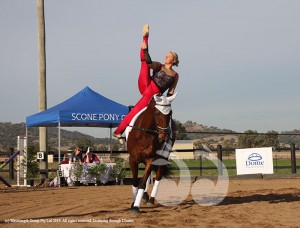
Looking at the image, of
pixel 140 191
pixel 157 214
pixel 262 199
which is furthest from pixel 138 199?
pixel 262 199

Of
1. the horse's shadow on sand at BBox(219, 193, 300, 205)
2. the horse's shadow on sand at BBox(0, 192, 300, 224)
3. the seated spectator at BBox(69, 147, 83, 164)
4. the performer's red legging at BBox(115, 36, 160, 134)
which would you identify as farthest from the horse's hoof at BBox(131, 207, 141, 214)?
the seated spectator at BBox(69, 147, 83, 164)

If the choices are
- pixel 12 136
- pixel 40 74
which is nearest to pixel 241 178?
pixel 40 74

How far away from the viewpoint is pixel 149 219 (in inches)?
328

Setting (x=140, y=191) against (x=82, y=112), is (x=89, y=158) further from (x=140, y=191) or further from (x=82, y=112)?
(x=140, y=191)

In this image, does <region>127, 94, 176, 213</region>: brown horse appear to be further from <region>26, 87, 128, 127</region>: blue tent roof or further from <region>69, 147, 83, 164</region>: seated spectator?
<region>69, 147, 83, 164</region>: seated spectator

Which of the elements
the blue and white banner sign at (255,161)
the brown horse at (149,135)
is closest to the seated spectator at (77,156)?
the blue and white banner sign at (255,161)

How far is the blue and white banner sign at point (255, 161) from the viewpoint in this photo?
2281cm

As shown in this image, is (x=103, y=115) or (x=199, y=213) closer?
(x=199, y=213)

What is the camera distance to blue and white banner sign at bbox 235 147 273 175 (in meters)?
22.8

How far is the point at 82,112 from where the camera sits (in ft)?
64.6

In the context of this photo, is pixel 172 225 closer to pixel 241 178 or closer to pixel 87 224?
pixel 87 224

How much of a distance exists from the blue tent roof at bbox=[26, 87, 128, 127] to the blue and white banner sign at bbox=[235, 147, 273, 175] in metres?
6.21

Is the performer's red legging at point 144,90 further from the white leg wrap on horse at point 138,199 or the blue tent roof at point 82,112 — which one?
the blue tent roof at point 82,112

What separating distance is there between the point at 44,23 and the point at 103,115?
24.5 feet
